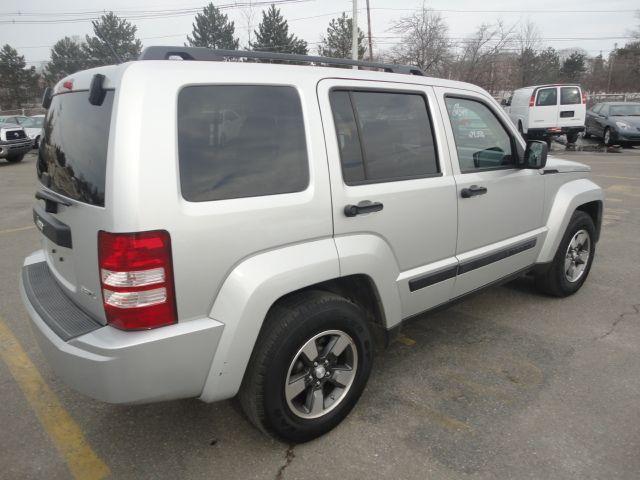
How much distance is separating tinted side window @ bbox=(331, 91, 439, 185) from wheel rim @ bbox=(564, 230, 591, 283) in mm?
2003

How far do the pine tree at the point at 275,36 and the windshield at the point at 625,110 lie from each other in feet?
102

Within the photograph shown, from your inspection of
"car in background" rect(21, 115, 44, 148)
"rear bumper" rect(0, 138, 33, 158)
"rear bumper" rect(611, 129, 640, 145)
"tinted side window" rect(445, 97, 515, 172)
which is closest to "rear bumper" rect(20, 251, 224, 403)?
"tinted side window" rect(445, 97, 515, 172)

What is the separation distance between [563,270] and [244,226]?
317 cm

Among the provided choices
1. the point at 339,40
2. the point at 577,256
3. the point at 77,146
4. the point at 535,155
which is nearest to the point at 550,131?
the point at 577,256

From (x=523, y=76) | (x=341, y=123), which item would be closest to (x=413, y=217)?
(x=341, y=123)

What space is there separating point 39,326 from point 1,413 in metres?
0.90

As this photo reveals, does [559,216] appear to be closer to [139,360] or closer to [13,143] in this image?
[139,360]

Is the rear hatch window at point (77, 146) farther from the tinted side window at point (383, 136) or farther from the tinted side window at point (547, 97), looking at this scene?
→ the tinted side window at point (547, 97)

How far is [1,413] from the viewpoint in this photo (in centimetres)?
278

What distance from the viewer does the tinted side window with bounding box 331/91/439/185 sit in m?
2.53

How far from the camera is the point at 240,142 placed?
7.09ft

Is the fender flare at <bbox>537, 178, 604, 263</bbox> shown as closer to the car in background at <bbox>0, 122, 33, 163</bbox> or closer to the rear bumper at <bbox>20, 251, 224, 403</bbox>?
the rear bumper at <bbox>20, 251, 224, 403</bbox>

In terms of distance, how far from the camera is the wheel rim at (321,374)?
2.39 meters

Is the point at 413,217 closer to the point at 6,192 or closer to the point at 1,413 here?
the point at 1,413
